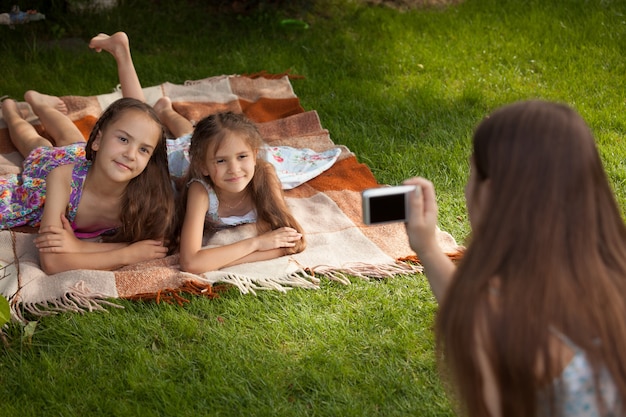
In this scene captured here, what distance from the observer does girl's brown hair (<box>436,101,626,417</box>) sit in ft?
5.41

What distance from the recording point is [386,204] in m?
2.04

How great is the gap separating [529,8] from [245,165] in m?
3.22

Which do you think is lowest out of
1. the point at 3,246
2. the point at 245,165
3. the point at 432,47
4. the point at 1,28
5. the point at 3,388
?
the point at 3,388

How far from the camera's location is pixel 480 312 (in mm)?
1691

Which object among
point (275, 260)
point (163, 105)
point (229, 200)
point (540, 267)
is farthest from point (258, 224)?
point (540, 267)

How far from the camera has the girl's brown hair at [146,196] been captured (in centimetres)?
349

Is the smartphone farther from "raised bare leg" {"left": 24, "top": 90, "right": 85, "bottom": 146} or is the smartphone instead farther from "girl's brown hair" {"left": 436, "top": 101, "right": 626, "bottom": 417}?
"raised bare leg" {"left": 24, "top": 90, "right": 85, "bottom": 146}

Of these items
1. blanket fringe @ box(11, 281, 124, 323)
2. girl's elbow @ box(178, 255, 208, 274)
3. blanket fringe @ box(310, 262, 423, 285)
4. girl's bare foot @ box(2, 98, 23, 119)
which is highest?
girl's bare foot @ box(2, 98, 23, 119)

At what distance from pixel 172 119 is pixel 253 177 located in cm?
99

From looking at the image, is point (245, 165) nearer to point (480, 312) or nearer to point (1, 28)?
point (480, 312)

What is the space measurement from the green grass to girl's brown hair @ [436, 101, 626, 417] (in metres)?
0.97

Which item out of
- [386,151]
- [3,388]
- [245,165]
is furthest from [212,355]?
[386,151]

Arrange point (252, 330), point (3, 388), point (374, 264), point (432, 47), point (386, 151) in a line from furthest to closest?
point (432, 47)
point (386, 151)
point (374, 264)
point (252, 330)
point (3, 388)

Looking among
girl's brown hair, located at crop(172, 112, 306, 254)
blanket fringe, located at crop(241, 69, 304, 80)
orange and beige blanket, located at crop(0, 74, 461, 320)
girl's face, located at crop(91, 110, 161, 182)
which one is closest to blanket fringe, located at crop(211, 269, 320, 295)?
orange and beige blanket, located at crop(0, 74, 461, 320)
